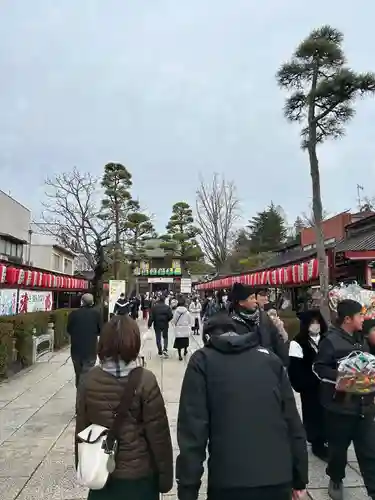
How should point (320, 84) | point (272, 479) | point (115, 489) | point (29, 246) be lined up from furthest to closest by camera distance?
point (29, 246), point (320, 84), point (115, 489), point (272, 479)

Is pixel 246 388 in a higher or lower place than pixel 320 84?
lower

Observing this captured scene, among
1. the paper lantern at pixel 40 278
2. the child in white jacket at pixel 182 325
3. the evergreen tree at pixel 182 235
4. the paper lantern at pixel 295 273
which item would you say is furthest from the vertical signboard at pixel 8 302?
the evergreen tree at pixel 182 235

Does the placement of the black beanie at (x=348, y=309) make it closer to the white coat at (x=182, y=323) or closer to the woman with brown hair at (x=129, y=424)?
the woman with brown hair at (x=129, y=424)

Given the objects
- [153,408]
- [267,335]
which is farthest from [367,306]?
[153,408]

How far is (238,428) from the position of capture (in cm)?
200

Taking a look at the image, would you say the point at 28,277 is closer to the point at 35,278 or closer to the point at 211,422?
the point at 35,278

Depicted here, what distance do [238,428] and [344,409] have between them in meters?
1.53

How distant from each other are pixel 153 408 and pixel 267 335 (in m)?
1.97

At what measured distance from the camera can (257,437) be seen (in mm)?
1993

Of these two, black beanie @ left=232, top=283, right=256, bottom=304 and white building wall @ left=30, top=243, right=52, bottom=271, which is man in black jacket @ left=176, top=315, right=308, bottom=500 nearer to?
black beanie @ left=232, top=283, right=256, bottom=304

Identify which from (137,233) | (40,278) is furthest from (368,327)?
(137,233)

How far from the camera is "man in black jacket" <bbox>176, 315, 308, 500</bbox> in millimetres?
1973

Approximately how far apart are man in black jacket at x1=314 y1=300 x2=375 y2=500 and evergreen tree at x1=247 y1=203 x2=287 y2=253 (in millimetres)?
47574

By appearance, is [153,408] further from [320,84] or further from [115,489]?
[320,84]
